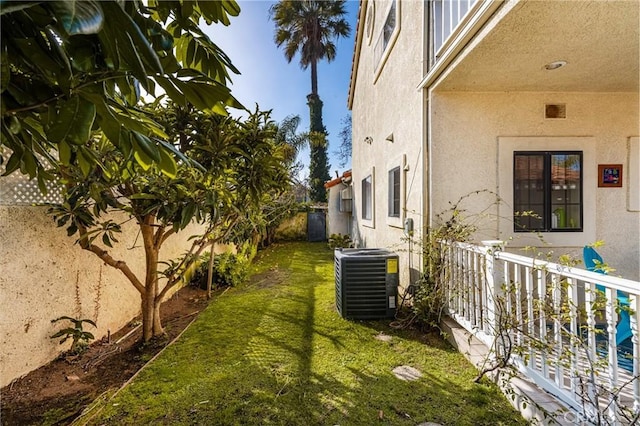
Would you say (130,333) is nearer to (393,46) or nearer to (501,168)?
(501,168)

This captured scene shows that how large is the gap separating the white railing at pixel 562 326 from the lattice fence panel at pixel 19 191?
15.0ft

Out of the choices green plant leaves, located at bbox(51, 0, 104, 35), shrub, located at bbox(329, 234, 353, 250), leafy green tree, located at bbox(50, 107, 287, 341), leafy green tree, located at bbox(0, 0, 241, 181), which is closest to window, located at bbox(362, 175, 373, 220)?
shrub, located at bbox(329, 234, 353, 250)

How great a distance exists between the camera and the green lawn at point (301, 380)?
264 cm

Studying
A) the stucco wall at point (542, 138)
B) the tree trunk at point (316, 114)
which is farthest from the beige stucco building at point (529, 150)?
the tree trunk at point (316, 114)

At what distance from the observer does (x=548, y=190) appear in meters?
4.50

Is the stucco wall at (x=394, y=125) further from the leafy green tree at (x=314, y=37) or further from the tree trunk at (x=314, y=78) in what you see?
the tree trunk at (x=314, y=78)

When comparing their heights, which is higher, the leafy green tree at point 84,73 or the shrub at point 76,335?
the leafy green tree at point 84,73

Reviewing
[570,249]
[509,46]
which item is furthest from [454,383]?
[509,46]

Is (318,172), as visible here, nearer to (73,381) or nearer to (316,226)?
(316,226)

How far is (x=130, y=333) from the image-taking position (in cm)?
454

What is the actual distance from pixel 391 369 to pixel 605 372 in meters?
1.88

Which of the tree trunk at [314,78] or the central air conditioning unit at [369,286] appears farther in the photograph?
the tree trunk at [314,78]

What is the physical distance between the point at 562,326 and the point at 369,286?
2.86 metres

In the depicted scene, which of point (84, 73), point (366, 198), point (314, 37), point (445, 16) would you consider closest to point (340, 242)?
point (366, 198)
